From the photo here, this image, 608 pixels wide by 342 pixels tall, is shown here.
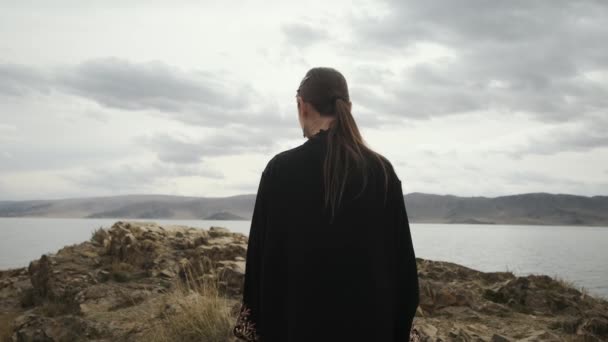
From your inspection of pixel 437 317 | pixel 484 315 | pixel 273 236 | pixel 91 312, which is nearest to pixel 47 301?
pixel 91 312

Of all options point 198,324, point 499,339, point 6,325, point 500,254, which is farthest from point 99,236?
point 500,254

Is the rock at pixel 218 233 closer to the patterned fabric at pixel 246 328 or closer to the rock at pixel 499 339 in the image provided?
the rock at pixel 499 339

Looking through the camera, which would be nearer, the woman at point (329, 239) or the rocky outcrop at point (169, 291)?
the woman at point (329, 239)

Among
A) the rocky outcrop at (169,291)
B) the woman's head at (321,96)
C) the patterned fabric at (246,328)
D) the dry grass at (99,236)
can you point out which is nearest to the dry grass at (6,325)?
the rocky outcrop at (169,291)

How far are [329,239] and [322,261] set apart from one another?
0.12 m

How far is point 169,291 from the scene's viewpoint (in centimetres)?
930

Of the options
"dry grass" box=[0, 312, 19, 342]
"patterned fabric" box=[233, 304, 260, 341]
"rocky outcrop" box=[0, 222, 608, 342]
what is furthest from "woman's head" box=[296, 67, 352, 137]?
"dry grass" box=[0, 312, 19, 342]

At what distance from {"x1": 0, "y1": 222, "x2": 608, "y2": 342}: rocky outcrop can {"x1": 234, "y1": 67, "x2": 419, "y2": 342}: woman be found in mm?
3278

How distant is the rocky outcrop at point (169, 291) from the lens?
705cm

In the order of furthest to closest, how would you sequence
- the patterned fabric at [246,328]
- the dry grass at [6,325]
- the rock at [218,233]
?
the rock at [218,233] < the dry grass at [6,325] < the patterned fabric at [246,328]

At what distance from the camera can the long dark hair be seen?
8.36ft

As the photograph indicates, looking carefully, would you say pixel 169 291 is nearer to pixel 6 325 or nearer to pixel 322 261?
pixel 6 325

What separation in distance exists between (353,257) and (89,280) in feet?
29.3

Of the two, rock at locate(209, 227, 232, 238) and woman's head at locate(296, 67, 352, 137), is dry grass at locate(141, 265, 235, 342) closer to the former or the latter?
woman's head at locate(296, 67, 352, 137)
